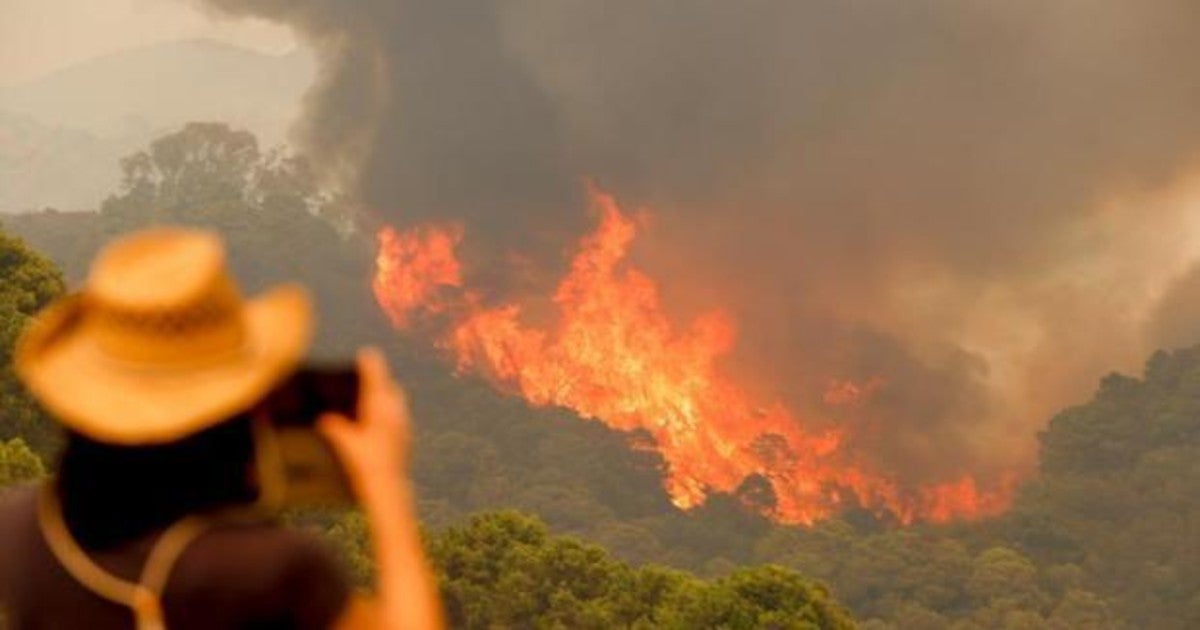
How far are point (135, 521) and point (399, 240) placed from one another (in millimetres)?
145399

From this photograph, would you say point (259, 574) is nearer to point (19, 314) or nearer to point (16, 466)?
A: point (16, 466)

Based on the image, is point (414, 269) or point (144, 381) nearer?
point (144, 381)

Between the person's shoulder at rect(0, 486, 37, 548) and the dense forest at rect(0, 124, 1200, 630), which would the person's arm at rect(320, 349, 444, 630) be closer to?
the person's shoulder at rect(0, 486, 37, 548)

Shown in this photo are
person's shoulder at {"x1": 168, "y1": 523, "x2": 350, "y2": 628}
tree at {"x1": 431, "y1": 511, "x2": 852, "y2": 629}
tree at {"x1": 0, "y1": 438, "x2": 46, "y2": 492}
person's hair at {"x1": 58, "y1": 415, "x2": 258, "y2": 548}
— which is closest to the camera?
person's shoulder at {"x1": 168, "y1": 523, "x2": 350, "y2": 628}

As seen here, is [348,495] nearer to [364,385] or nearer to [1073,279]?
[364,385]

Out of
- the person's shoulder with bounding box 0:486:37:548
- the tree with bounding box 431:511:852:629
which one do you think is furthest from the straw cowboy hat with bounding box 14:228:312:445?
the tree with bounding box 431:511:852:629

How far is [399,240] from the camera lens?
14688 centimetres

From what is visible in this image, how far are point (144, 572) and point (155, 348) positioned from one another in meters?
0.37

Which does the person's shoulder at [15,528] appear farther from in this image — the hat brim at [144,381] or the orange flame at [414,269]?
the orange flame at [414,269]

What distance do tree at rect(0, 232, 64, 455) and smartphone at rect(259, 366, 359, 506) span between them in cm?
3512

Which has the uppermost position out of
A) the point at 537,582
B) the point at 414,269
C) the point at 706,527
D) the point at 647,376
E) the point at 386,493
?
the point at 414,269

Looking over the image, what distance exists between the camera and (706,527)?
99.8 meters

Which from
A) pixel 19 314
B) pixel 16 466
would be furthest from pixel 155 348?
pixel 19 314

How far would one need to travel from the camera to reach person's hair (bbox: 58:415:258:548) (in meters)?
2.65
